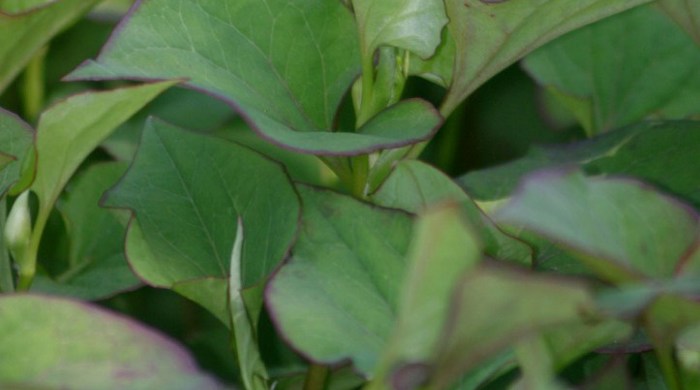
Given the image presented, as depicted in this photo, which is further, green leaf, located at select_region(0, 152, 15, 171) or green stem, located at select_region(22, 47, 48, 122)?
green stem, located at select_region(22, 47, 48, 122)

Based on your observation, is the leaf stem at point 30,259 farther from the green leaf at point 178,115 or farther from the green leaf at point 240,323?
the green leaf at point 178,115

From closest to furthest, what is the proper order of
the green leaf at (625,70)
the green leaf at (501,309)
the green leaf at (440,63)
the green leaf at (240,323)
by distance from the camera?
1. the green leaf at (501,309)
2. the green leaf at (240,323)
3. the green leaf at (440,63)
4. the green leaf at (625,70)

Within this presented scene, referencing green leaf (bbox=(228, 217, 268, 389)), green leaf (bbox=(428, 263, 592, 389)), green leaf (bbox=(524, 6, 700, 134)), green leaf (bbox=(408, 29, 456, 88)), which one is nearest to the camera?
green leaf (bbox=(428, 263, 592, 389))

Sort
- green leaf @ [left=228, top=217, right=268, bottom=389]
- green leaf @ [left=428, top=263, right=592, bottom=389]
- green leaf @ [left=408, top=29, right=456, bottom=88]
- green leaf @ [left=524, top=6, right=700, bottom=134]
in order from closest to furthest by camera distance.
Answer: green leaf @ [left=428, top=263, right=592, bottom=389]
green leaf @ [left=228, top=217, right=268, bottom=389]
green leaf @ [left=408, top=29, right=456, bottom=88]
green leaf @ [left=524, top=6, right=700, bottom=134]

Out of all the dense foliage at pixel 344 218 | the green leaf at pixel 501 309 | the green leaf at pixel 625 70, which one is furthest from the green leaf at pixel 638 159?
the green leaf at pixel 501 309

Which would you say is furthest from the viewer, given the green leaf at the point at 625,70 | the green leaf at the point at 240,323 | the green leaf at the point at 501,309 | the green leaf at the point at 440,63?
the green leaf at the point at 625,70

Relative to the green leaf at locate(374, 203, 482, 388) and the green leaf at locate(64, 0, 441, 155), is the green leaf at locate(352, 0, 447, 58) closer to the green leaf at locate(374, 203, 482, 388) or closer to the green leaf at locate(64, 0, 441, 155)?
the green leaf at locate(64, 0, 441, 155)

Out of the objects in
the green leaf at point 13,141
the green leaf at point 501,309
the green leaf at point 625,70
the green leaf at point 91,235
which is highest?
the green leaf at point 501,309

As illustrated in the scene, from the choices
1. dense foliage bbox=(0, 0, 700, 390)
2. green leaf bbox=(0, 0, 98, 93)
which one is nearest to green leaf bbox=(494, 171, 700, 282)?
dense foliage bbox=(0, 0, 700, 390)

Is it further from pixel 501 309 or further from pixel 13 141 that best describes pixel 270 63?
pixel 501 309
